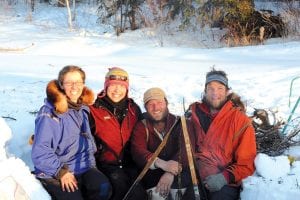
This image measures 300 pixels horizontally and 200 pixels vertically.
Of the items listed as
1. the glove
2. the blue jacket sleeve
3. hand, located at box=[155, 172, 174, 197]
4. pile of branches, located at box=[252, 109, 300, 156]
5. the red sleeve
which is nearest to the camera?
the blue jacket sleeve

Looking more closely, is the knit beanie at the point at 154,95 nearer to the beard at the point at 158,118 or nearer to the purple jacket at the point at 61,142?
the beard at the point at 158,118

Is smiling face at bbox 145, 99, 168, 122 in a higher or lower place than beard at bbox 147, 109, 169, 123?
higher

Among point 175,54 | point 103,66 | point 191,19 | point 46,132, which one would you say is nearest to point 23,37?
point 191,19

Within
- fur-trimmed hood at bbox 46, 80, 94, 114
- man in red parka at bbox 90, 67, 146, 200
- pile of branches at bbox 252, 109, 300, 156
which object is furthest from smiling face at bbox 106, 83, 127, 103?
pile of branches at bbox 252, 109, 300, 156

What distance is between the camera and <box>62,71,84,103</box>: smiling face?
3656mm

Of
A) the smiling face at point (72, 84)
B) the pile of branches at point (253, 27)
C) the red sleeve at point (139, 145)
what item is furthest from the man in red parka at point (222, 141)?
the pile of branches at point (253, 27)

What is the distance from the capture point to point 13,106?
602 centimetres

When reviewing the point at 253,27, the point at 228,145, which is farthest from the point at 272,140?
the point at 253,27

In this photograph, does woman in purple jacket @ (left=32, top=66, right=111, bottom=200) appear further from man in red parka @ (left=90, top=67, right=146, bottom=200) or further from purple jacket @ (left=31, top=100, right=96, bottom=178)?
→ man in red parka @ (left=90, top=67, right=146, bottom=200)

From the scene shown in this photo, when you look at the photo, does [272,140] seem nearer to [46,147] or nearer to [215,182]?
[215,182]

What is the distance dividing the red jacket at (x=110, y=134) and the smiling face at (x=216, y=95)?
29.1 inches

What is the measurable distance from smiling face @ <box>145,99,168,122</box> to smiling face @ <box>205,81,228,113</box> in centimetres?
39

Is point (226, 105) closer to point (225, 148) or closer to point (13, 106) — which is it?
point (225, 148)

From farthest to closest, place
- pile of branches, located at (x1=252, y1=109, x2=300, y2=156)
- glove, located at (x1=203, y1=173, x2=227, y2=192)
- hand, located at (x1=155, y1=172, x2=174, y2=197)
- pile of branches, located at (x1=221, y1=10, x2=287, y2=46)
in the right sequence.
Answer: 1. pile of branches, located at (x1=221, y1=10, x2=287, y2=46)
2. pile of branches, located at (x1=252, y1=109, x2=300, y2=156)
3. hand, located at (x1=155, y1=172, x2=174, y2=197)
4. glove, located at (x1=203, y1=173, x2=227, y2=192)
